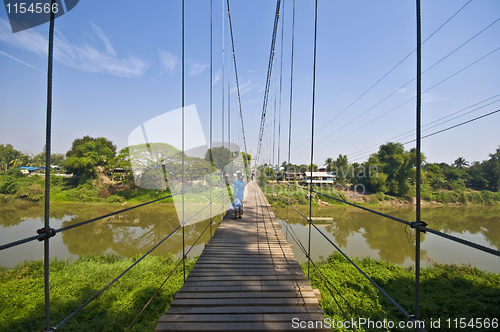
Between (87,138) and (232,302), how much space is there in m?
26.8

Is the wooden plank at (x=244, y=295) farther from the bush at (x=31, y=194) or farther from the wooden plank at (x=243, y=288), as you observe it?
the bush at (x=31, y=194)

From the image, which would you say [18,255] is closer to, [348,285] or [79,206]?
[79,206]

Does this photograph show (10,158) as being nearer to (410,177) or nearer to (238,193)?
(238,193)

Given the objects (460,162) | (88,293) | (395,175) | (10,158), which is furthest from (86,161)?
(460,162)

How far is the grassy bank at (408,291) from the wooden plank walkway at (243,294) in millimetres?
2456

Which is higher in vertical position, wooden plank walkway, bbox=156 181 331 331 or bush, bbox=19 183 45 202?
wooden plank walkway, bbox=156 181 331 331

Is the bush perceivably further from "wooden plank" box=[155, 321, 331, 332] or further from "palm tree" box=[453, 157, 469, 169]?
"palm tree" box=[453, 157, 469, 169]

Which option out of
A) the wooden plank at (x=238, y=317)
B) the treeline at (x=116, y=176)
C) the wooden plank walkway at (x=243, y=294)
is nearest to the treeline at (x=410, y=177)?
the treeline at (x=116, y=176)

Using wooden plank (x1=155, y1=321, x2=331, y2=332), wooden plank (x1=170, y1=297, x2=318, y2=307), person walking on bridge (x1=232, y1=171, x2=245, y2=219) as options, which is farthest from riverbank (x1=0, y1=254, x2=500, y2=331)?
wooden plank (x1=155, y1=321, x2=331, y2=332)

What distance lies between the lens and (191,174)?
14930mm

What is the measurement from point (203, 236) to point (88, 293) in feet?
14.7

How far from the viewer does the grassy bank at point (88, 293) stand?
326 cm

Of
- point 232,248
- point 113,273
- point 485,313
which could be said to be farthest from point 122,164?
point 485,313

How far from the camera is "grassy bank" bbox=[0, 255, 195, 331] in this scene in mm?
3256
